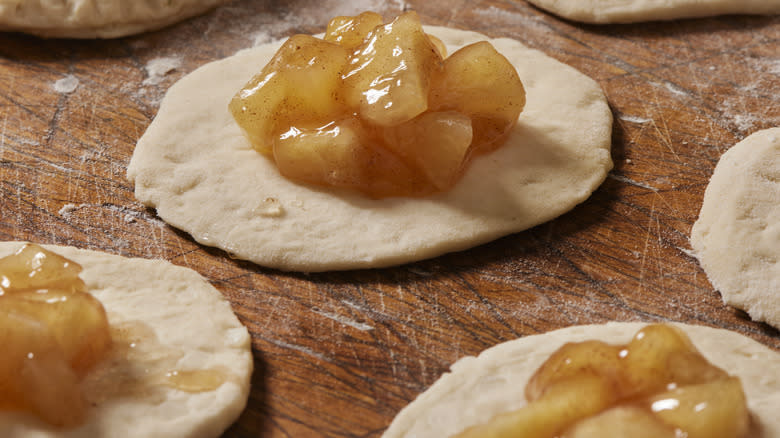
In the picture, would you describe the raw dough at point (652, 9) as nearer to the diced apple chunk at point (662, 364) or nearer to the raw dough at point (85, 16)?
the raw dough at point (85, 16)

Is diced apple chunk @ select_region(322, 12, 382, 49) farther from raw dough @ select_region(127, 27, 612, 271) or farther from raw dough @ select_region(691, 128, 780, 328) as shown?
raw dough @ select_region(691, 128, 780, 328)

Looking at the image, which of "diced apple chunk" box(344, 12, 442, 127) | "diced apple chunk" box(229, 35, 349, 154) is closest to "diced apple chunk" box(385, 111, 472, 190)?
"diced apple chunk" box(344, 12, 442, 127)

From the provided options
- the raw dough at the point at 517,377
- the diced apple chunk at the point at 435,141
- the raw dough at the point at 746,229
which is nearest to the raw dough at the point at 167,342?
the raw dough at the point at 517,377

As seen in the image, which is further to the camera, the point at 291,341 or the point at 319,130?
the point at 319,130

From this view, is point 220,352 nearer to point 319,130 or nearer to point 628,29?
point 319,130

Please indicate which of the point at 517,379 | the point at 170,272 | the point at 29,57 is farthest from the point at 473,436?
the point at 29,57

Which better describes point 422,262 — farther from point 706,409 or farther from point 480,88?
point 706,409
